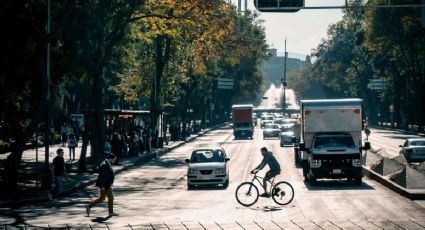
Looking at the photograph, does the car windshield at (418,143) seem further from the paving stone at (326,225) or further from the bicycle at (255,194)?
the paving stone at (326,225)

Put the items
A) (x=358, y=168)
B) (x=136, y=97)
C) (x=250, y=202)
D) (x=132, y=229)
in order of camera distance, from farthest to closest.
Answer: (x=136, y=97) < (x=358, y=168) < (x=250, y=202) < (x=132, y=229)

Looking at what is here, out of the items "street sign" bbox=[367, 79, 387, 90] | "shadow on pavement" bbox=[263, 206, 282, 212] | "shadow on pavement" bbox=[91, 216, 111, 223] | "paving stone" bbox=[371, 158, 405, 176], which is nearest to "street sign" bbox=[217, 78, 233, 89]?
"street sign" bbox=[367, 79, 387, 90]

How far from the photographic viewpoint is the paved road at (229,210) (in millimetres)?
21422

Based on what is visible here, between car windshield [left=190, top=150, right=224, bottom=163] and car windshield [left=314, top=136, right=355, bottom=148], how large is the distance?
390 centimetres

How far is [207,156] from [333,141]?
515 cm

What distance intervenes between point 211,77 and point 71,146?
58.8m

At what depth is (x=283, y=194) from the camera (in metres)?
26.2

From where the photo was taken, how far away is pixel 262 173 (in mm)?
41875

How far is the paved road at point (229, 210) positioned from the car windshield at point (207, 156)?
1317 millimetres

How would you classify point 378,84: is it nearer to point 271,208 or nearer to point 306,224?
point 271,208

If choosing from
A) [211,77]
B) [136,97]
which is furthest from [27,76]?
[211,77]

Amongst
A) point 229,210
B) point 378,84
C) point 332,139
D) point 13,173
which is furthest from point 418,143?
point 378,84

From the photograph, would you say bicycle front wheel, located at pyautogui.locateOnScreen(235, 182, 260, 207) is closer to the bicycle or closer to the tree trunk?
the bicycle

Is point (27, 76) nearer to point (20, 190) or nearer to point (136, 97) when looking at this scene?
point (20, 190)
